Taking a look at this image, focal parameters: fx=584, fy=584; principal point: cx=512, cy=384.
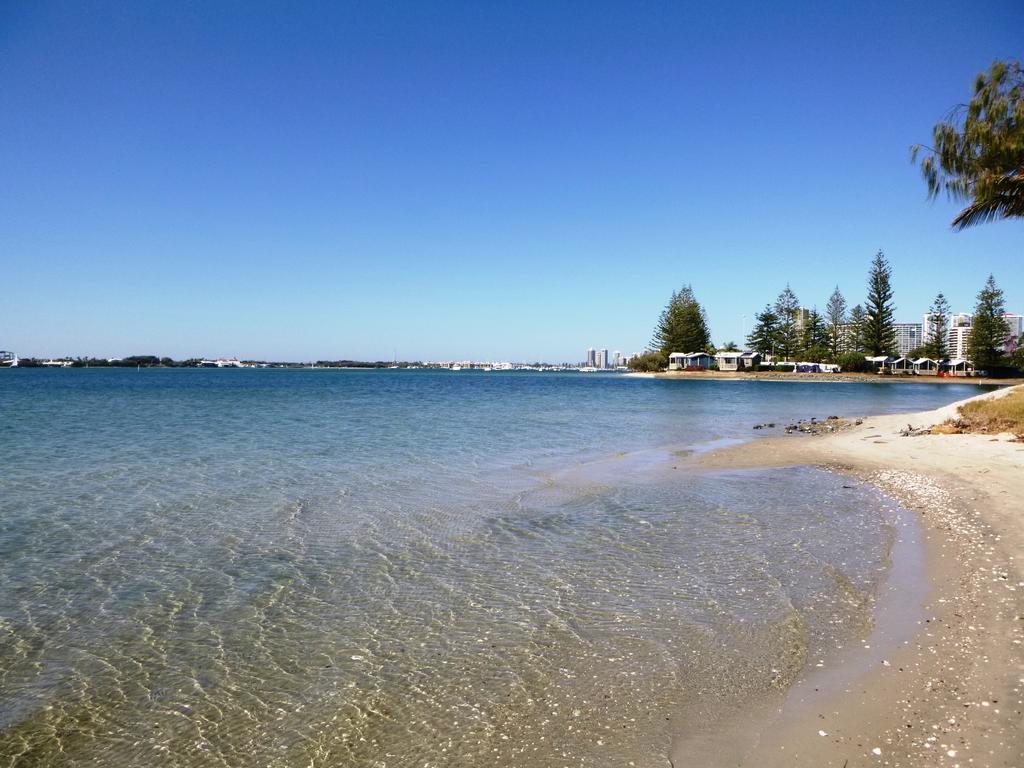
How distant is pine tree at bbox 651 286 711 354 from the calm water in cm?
10648

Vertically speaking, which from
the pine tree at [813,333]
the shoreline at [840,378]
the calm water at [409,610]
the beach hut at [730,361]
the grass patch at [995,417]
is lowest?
the shoreline at [840,378]

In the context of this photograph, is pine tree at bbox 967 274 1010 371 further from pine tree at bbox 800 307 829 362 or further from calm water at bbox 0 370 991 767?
calm water at bbox 0 370 991 767

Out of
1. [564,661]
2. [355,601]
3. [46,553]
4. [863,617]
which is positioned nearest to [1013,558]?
[863,617]

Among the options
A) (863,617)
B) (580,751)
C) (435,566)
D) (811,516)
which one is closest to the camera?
(580,751)

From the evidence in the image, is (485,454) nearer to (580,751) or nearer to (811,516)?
(811,516)

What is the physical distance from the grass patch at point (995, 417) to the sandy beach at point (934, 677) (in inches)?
427

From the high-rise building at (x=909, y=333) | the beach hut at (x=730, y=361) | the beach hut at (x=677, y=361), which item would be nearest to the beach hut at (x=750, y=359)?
the beach hut at (x=730, y=361)

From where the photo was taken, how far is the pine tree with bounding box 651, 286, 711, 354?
11419 cm

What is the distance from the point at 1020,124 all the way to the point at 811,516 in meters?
12.4

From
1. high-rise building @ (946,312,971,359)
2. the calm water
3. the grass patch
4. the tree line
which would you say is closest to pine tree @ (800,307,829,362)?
the tree line

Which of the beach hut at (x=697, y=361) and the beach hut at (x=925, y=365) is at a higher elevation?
the beach hut at (x=697, y=361)

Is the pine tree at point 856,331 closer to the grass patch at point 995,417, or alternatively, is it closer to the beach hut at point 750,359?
the beach hut at point 750,359

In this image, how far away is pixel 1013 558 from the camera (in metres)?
6.36

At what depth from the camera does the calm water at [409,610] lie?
3.71 m
